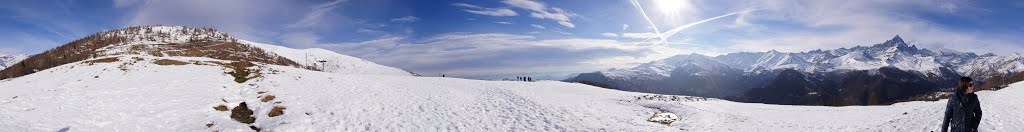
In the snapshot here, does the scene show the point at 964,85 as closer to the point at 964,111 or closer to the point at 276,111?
the point at 964,111

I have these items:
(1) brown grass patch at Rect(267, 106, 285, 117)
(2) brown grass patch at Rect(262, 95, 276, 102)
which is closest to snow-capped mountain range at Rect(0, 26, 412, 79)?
(2) brown grass patch at Rect(262, 95, 276, 102)

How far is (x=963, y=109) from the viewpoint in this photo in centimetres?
1523

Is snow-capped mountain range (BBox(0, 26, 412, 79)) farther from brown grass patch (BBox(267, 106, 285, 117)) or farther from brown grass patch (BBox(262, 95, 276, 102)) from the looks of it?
brown grass patch (BBox(267, 106, 285, 117))

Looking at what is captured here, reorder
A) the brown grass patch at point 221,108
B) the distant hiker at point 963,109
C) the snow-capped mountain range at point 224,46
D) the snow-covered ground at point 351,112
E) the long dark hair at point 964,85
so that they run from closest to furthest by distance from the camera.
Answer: the long dark hair at point 964,85 → the distant hiker at point 963,109 → the snow-covered ground at point 351,112 → the brown grass patch at point 221,108 → the snow-capped mountain range at point 224,46

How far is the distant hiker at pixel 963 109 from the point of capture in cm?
1490

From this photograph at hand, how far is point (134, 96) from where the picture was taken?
95.6 feet

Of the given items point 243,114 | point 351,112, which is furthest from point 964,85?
point 243,114

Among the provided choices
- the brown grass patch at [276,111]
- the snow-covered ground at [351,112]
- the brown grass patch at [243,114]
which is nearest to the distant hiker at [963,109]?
the snow-covered ground at [351,112]

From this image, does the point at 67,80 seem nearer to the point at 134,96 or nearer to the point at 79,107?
the point at 134,96

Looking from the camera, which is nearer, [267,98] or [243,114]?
[243,114]

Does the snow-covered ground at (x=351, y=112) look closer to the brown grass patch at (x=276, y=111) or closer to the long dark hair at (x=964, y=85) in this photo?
the brown grass patch at (x=276, y=111)

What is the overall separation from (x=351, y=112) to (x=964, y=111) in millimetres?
24048

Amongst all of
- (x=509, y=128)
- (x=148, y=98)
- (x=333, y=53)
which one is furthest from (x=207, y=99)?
(x=333, y=53)

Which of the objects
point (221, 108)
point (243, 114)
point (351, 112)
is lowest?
point (243, 114)
